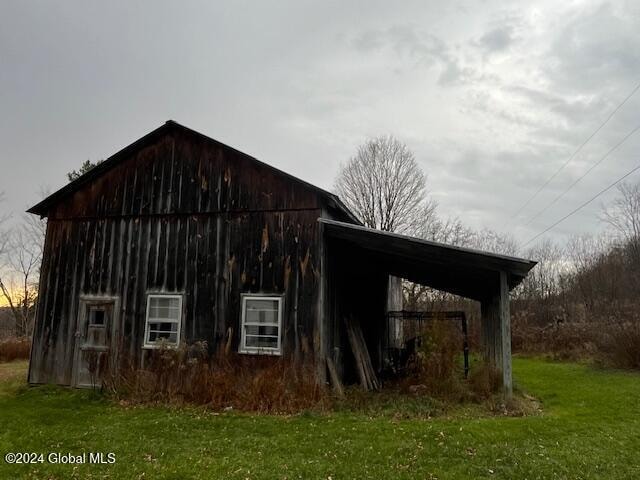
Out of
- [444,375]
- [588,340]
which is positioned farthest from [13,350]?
[588,340]

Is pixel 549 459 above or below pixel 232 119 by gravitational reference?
below

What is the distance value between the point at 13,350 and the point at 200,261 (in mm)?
13134

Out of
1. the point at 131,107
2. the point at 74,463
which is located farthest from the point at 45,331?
the point at 131,107

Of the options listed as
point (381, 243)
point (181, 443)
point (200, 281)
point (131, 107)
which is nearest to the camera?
point (181, 443)

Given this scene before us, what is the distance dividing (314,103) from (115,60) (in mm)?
6358

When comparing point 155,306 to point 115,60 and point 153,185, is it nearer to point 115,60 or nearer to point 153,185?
point 153,185

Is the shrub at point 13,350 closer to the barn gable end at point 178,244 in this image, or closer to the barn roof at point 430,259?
the barn gable end at point 178,244

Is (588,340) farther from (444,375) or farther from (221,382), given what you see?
(221,382)

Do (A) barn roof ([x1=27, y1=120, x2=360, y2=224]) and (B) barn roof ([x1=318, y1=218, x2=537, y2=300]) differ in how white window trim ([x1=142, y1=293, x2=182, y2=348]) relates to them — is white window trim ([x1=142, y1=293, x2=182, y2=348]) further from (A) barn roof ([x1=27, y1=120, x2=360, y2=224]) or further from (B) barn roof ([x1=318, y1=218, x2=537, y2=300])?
(B) barn roof ([x1=318, y1=218, x2=537, y2=300])

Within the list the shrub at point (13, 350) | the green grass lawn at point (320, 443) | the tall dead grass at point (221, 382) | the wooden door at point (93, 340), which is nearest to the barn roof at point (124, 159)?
the wooden door at point (93, 340)

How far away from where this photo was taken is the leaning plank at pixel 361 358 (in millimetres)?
11330

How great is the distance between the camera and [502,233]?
40781mm

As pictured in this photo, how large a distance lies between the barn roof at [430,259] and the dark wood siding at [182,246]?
3.29 feet

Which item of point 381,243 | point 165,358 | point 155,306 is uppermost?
point 381,243
